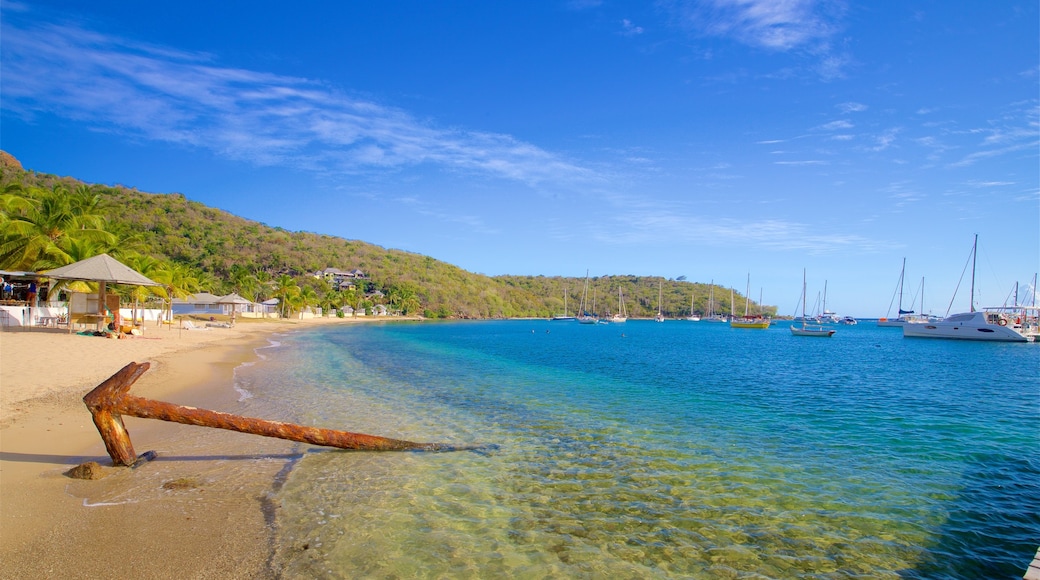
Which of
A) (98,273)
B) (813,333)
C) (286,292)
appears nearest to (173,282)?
(286,292)

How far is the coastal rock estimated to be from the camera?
6.71 m

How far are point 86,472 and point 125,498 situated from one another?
1072 mm

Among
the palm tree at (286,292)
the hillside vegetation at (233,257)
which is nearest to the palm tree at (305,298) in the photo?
the hillside vegetation at (233,257)

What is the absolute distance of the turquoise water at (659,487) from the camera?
5.39m

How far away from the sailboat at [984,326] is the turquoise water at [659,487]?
4729 cm

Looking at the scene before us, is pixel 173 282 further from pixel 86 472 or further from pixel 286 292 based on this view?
pixel 86 472

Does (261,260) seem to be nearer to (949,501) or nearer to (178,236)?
(178,236)

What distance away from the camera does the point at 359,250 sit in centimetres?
15788

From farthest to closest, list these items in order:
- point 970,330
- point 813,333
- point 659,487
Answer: point 813,333 → point 970,330 → point 659,487

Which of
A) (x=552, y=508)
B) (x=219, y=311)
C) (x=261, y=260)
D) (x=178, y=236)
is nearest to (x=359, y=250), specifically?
(x=261, y=260)

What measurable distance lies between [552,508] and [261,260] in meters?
113

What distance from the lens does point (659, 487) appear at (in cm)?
759

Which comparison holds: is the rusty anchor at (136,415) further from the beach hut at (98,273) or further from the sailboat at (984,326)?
the sailboat at (984,326)

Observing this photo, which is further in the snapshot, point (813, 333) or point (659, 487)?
point (813, 333)
